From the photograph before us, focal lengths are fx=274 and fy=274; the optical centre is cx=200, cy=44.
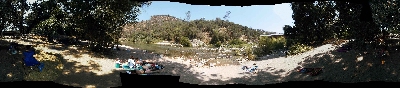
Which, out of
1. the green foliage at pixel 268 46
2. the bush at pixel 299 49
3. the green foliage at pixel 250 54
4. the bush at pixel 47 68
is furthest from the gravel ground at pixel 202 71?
the green foliage at pixel 268 46

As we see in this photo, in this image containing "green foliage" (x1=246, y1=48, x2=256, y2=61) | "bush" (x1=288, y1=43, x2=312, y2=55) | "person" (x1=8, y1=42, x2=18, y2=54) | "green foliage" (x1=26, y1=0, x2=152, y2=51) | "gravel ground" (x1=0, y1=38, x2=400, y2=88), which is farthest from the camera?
"green foliage" (x1=246, y1=48, x2=256, y2=61)

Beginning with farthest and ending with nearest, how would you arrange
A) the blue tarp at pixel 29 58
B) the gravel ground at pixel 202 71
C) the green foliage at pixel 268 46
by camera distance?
the green foliage at pixel 268 46 → the gravel ground at pixel 202 71 → the blue tarp at pixel 29 58

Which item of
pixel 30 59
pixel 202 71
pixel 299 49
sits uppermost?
pixel 299 49

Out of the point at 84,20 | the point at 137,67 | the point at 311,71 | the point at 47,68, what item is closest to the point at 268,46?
the point at 311,71

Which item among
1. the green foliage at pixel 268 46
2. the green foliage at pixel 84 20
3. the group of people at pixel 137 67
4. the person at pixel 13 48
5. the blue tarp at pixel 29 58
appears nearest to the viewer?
the blue tarp at pixel 29 58

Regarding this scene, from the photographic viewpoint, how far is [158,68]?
12.9 metres

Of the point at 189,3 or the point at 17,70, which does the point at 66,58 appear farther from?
the point at 189,3

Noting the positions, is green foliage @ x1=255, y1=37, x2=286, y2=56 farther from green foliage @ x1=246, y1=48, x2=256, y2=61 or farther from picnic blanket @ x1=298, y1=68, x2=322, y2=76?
picnic blanket @ x1=298, y1=68, x2=322, y2=76

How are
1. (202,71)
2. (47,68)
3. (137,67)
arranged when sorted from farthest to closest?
1. (202,71)
2. (137,67)
3. (47,68)

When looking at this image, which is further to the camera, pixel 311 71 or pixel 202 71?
pixel 202 71

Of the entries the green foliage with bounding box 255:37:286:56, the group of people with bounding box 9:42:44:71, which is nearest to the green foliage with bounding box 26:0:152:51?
the group of people with bounding box 9:42:44:71

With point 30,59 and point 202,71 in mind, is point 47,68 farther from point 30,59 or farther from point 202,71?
point 202,71

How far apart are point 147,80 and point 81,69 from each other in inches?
504

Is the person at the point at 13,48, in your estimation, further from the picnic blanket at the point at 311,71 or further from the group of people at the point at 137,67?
the picnic blanket at the point at 311,71
